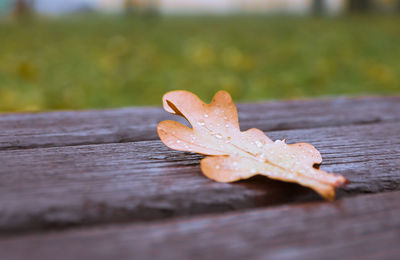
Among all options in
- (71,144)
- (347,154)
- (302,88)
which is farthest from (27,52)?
(347,154)

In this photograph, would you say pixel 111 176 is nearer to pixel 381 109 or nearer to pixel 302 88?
pixel 381 109

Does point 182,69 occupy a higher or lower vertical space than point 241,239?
higher

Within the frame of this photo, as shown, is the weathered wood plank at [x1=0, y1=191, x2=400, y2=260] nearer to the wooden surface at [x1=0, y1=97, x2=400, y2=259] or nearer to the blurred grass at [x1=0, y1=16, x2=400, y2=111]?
the wooden surface at [x1=0, y1=97, x2=400, y2=259]

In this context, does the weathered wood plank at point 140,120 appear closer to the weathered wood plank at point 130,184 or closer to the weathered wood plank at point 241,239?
the weathered wood plank at point 130,184

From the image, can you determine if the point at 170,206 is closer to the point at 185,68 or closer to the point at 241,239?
the point at 241,239

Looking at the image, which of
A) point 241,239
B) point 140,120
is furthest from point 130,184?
point 140,120

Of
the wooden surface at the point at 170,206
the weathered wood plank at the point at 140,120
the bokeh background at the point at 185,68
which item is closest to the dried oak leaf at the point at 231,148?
the wooden surface at the point at 170,206

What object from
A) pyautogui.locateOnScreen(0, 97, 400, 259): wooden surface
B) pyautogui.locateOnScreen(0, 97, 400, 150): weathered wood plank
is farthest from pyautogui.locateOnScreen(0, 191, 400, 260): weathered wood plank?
pyautogui.locateOnScreen(0, 97, 400, 150): weathered wood plank
